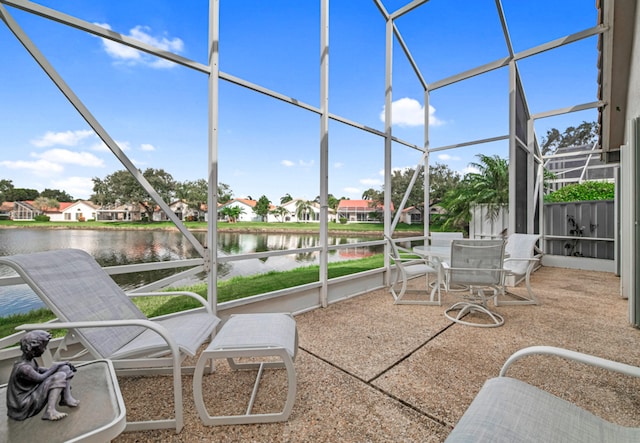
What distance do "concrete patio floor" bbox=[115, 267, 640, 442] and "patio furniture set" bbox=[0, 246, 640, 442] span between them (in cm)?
12

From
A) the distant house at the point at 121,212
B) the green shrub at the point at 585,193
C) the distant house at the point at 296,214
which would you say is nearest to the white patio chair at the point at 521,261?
the distant house at the point at 296,214

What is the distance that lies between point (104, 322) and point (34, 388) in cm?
48

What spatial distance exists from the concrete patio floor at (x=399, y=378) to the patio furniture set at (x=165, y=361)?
4.6 inches

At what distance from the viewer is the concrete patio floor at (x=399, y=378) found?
64.5 inches

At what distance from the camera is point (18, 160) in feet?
6.57

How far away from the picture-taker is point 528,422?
0.99 m

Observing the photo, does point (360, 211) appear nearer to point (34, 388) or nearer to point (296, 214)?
point (296, 214)

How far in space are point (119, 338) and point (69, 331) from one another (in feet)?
0.81

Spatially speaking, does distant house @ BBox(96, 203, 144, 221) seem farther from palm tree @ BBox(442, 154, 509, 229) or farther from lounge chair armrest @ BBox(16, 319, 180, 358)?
palm tree @ BBox(442, 154, 509, 229)

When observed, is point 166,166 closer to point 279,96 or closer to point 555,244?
point 279,96

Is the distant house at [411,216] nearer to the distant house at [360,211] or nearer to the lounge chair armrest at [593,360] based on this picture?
the distant house at [360,211]

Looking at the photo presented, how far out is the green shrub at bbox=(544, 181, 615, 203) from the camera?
6.83 m

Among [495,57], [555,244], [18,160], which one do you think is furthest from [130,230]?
[555,244]

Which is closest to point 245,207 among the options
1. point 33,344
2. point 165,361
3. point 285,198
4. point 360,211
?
point 285,198
